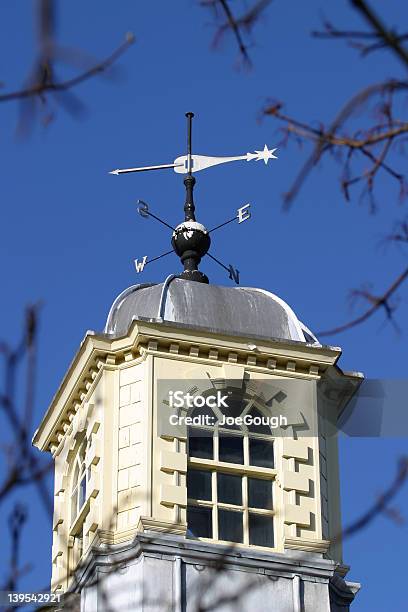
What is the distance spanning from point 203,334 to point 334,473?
9.16 feet

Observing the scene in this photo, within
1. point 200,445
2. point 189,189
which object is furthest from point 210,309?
point 189,189

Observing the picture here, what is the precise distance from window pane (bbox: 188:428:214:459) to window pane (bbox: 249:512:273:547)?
1.00 meters

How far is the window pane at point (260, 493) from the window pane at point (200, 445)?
26.2 inches

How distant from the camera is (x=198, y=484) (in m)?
22.4

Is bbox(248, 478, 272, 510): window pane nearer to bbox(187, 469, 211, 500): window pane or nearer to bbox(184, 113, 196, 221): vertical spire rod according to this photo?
bbox(187, 469, 211, 500): window pane

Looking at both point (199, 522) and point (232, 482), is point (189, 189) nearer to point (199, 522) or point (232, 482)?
point (232, 482)

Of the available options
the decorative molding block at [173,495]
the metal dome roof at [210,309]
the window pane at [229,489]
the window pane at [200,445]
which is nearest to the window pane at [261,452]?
the window pane at [229,489]

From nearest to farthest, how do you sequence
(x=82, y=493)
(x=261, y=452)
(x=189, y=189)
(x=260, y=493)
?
(x=260, y=493) < (x=261, y=452) < (x=82, y=493) < (x=189, y=189)

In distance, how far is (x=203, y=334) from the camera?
23.1 meters

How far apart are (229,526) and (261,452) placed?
4.33ft

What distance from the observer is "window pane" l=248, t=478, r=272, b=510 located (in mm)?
22484

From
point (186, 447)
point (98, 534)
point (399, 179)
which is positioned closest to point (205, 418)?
point (186, 447)

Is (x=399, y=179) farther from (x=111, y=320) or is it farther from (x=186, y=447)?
(x=111, y=320)

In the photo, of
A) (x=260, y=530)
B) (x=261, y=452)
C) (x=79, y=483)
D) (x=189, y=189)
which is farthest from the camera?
(x=189, y=189)
